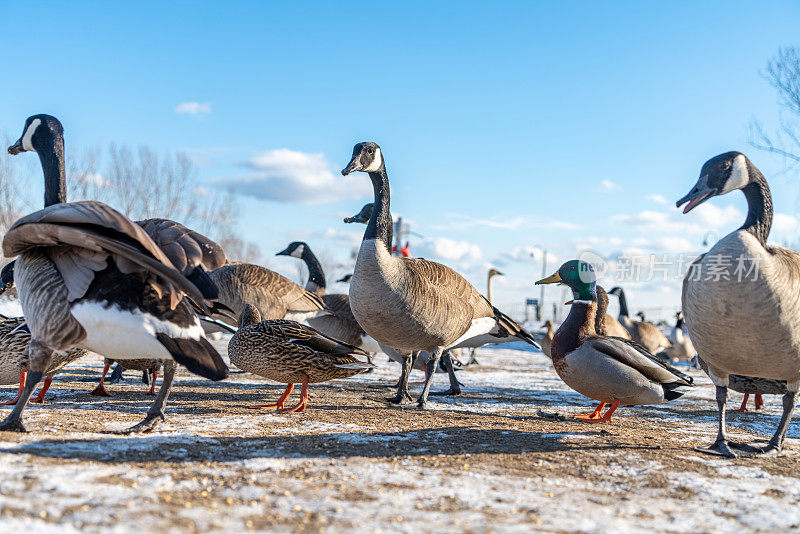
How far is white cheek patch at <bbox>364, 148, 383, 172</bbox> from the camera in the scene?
7.52m

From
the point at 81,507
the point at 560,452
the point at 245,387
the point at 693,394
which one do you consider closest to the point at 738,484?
the point at 560,452

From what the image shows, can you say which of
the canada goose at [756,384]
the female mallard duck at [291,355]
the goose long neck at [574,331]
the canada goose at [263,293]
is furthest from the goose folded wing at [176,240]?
the canada goose at [756,384]

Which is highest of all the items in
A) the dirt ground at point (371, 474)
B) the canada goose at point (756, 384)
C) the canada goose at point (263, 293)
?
the canada goose at point (263, 293)

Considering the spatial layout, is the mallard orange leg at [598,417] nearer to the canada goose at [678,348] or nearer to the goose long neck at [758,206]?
the goose long neck at [758,206]

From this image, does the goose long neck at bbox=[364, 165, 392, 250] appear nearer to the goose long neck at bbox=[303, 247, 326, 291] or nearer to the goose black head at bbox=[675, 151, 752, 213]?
the goose black head at bbox=[675, 151, 752, 213]

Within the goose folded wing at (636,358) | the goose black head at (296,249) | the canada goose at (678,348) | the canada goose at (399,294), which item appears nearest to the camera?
the goose folded wing at (636,358)

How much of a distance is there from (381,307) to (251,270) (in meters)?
3.86

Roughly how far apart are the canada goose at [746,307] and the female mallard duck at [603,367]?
2.81ft

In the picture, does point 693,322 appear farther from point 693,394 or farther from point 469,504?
point 693,394

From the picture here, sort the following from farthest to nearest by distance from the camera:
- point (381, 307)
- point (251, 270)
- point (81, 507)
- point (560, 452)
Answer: point (251, 270) < point (381, 307) < point (560, 452) < point (81, 507)

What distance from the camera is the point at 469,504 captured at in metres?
3.04

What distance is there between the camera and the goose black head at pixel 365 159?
7.27m

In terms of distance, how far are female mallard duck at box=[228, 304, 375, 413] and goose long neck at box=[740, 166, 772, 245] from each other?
388 centimetres

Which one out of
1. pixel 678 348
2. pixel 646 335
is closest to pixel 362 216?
pixel 646 335
